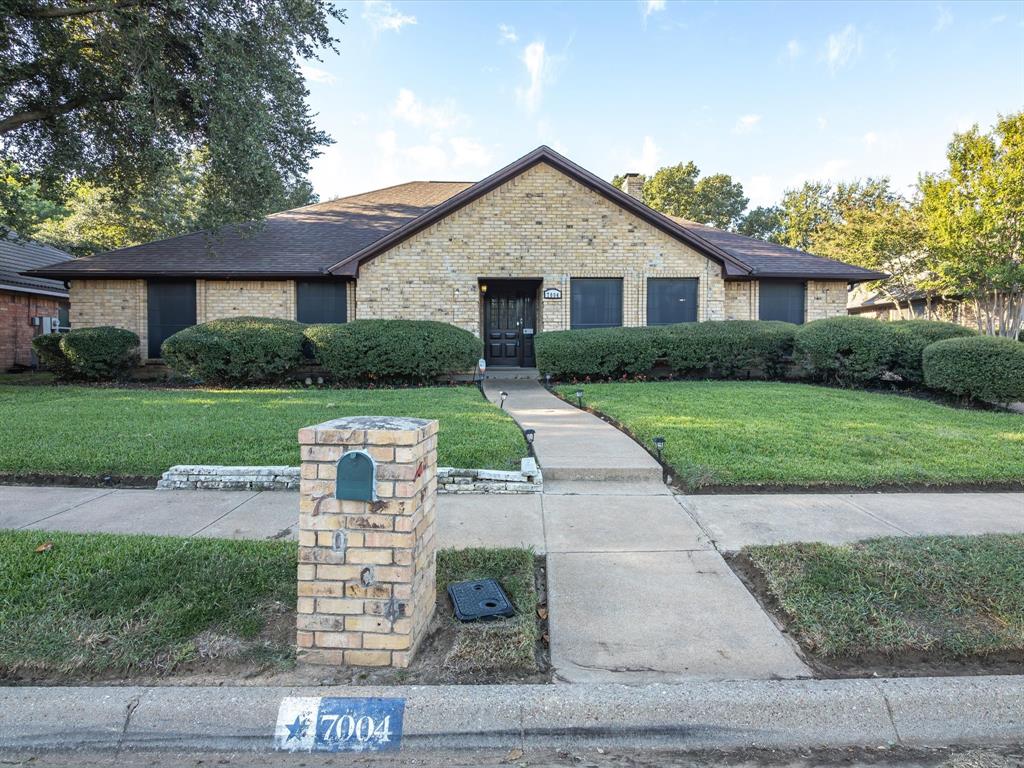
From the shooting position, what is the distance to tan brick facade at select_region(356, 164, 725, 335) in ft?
44.8

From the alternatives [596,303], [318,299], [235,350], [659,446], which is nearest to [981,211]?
[596,303]

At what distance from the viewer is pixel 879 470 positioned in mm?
5348

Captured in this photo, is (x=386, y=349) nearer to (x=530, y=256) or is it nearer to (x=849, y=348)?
(x=530, y=256)

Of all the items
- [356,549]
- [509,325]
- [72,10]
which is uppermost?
[72,10]

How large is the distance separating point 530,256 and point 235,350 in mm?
7279

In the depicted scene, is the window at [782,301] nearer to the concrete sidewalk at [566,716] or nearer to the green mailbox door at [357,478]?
the concrete sidewalk at [566,716]

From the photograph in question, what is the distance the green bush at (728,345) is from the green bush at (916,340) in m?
2.07

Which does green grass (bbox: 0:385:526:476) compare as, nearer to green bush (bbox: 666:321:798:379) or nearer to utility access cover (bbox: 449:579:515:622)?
utility access cover (bbox: 449:579:515:622)

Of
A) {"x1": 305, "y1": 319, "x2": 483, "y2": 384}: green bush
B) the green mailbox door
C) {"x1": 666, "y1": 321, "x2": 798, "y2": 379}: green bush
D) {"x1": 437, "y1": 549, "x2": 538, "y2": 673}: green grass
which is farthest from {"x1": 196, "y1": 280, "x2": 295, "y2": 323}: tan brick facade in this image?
the green mailbox door

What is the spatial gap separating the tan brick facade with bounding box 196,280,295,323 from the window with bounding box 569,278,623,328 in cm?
744

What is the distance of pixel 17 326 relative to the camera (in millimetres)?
17422

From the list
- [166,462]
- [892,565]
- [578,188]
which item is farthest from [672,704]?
[578,188]

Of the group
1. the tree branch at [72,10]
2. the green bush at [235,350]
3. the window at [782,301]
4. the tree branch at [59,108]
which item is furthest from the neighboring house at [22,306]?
the window at [782,301]

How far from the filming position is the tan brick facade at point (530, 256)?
537 inches
